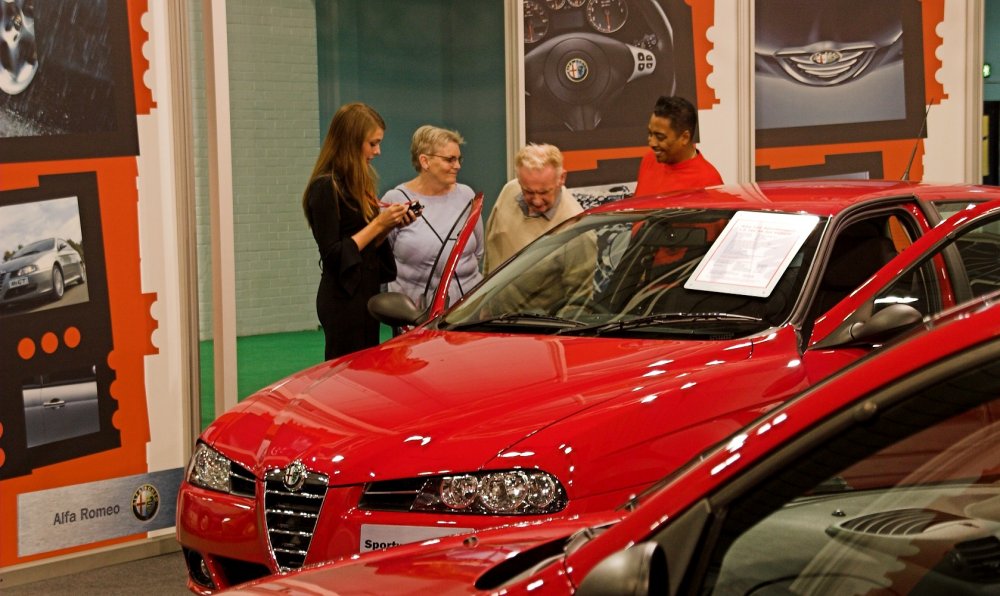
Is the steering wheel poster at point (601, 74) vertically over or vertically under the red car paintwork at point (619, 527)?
over

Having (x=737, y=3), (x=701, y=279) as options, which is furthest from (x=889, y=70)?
(x=701, y=279)

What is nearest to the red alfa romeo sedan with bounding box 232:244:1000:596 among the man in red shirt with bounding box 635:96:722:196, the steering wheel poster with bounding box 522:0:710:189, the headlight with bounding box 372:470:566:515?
the headlight with bounding box 372:470:566:515

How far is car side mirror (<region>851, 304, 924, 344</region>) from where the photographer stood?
3879mm

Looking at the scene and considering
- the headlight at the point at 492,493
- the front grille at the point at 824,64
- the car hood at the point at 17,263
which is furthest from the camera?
the front grille at the point at 824,64

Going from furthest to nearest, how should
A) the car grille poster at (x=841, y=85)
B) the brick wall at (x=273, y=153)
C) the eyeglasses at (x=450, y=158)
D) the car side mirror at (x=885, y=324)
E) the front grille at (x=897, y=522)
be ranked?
1. the brick wall at (x=273, y=153)
2. the car grille poster at (x=841, y=85)
3. the eyeglasses at (x=450, y=158)
4. the car side mirror at (x=885, y=324)
5. the front grille at (x=897, y=522)

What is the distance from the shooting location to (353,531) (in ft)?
11.8

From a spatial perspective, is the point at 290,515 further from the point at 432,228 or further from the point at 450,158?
the point at 450,158

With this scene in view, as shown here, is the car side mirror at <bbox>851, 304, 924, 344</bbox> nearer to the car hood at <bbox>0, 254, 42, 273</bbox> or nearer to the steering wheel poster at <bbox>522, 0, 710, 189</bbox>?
the car hood at <bbox>0, 254, 42, 273</bbox>

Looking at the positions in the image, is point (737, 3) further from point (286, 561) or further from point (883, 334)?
point (286, 561)

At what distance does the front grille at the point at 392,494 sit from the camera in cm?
354

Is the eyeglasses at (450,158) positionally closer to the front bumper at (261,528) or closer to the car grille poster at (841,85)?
the front bumper at (261,528)

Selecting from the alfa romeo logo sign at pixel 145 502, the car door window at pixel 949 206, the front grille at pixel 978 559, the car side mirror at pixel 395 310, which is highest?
the car door window at pixel 949 206

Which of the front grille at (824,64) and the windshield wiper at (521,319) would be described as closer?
the windshield wiper at (521,319)

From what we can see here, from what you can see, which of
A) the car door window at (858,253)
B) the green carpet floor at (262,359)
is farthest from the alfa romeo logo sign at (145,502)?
the car door window at (858,253)
